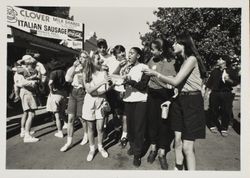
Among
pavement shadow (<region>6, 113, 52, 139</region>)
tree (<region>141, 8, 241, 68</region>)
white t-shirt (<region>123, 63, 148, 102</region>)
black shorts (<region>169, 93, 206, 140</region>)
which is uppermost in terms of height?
tree (<region>141, 8, 241, 68</region>)

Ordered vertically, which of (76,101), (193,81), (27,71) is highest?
(27,71)

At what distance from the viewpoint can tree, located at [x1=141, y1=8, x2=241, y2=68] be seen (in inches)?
140

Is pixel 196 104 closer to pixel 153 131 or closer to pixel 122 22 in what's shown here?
pixel 153 131

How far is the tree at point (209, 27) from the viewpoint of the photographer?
140 inches

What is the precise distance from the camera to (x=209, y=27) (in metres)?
4.93

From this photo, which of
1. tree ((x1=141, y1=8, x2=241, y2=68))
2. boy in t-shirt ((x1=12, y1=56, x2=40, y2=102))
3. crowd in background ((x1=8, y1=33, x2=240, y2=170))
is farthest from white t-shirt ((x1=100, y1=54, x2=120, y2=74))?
boy in t-shirt ((x1=12, y1=56, x2=40, y2=102))

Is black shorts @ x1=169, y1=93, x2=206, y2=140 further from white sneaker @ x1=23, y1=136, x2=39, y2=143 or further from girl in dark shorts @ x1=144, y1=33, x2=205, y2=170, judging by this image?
white sneaker @ x1=23, y1=136, x2=39, y2=143

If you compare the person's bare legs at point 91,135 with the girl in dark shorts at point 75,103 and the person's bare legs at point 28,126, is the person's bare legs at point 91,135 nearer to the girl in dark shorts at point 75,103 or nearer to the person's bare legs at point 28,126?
the girl in dark shorts at point 75,103

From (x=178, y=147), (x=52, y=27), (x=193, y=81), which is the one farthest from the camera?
(x=52, y=27)

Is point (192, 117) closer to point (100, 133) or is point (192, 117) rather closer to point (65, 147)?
point (100, 133)

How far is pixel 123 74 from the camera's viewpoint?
140 inches

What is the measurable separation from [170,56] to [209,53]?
1.90 meters

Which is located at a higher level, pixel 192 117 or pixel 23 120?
pixel 192 117

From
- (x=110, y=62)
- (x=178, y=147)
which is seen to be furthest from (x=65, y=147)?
(x=178, y=147)
